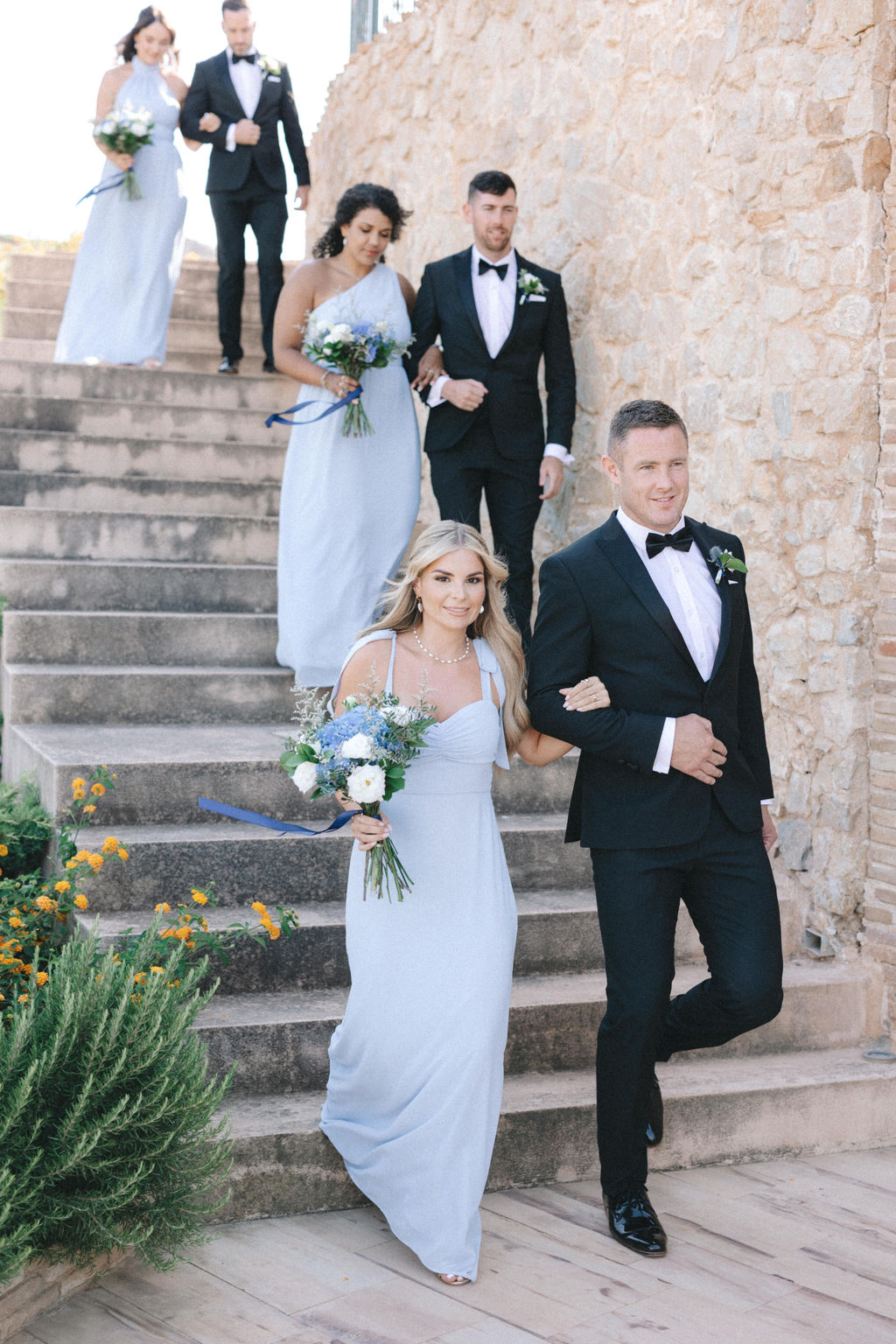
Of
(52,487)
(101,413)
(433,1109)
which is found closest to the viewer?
(433,1109)

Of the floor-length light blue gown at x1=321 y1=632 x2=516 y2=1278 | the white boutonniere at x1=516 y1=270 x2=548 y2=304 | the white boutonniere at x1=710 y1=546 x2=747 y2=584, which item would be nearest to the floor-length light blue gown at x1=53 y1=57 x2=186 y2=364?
the white boutonniere at x1=516 y1=270 x2=548 y2=304

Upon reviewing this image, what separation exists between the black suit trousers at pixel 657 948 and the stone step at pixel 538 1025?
Answer: 66 cm

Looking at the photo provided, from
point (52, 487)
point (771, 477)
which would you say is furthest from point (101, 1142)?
point (52, 487)

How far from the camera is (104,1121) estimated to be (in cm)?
303

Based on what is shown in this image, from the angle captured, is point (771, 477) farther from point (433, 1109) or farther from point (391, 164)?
point (391, 164)

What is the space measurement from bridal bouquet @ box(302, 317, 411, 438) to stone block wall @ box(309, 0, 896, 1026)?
3.72ft

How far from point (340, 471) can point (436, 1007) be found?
2.82 meters

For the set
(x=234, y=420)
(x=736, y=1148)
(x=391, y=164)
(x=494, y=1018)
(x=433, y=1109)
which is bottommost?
(x=736, y=1148)

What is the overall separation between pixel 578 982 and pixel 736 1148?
0.70m

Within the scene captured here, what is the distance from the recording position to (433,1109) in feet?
11.3

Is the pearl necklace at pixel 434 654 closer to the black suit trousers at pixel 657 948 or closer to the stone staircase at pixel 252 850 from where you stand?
the black suit trousers at pixel 657 948

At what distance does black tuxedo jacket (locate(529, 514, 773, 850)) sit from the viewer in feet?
11.4

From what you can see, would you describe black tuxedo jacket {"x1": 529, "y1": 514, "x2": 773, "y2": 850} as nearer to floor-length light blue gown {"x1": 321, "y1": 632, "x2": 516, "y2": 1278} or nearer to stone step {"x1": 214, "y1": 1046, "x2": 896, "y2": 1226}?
floor-length light blue gown {"x1": 321, "y1": 632, "x2": 516, "y2": 1278}

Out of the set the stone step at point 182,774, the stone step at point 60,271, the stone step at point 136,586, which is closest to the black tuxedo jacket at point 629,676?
the stone step at point 182,774
